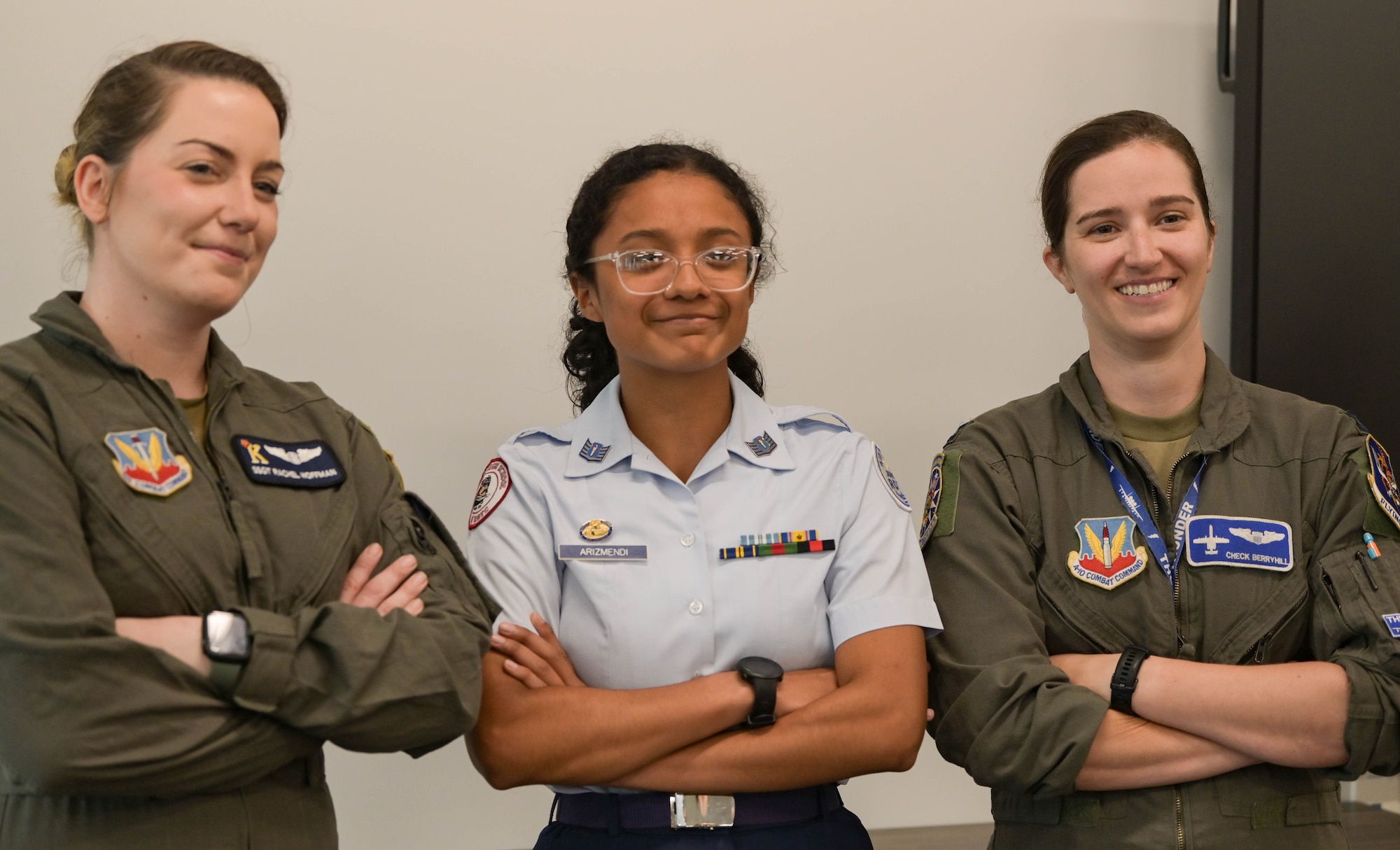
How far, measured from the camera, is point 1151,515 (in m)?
2.39

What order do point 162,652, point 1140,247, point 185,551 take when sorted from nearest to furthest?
1. point 162,652
2. point 185,551
3. point 1140,247

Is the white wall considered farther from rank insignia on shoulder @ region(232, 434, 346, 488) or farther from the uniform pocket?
the uniform pocket

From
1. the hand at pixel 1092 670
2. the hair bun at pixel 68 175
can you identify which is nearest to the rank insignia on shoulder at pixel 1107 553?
the hand at pixel 1092 670

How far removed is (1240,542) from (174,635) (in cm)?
184

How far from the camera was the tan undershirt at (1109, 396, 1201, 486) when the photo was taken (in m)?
2.47

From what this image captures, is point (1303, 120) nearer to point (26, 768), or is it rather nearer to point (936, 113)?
point (936, 113)

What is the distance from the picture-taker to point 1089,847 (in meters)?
2.25

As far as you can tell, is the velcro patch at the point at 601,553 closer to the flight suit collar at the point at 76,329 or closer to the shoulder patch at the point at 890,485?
the shoulder patch at the point at 890,485

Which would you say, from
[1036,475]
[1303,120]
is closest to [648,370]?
[1036,475]

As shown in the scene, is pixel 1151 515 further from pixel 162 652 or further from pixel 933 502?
pixel 162 652

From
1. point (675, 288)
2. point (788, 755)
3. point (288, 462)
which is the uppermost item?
point (675, 288)

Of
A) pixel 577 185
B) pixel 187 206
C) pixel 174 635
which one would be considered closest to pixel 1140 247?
pixel 577 185

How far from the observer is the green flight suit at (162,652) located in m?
1.65

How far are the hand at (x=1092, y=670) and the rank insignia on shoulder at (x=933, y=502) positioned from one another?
36 centimetres
